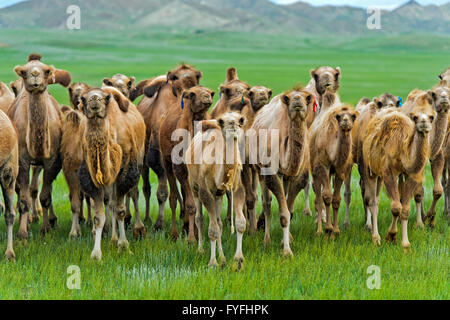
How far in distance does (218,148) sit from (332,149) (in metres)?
2.45

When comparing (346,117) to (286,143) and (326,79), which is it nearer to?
(286,143)

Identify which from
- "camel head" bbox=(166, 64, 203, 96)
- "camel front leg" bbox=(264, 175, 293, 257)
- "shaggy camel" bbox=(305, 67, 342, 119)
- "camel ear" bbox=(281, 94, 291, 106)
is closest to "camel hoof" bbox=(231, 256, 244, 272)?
"camel front leg" bbox=(264, 175, 293, 257)

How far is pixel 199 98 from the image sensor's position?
9.69m

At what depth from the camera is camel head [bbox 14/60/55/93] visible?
979cm

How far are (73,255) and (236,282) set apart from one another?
2.72m

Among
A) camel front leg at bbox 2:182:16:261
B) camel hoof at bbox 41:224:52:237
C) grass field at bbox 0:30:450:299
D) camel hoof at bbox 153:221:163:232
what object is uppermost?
camel front leg at bbox 2:182:16:261

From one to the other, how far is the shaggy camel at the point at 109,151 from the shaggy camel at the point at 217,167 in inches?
47.0

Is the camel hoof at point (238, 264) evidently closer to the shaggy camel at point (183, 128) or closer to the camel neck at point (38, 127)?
the shaggy camel at point (183, 128)

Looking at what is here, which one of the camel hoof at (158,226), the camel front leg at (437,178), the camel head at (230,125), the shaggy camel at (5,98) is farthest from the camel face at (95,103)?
the camel front leg at (437,178)

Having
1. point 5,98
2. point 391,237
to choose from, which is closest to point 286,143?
point 391,237

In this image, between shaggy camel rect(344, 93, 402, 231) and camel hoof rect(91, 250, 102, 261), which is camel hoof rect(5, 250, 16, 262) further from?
shaggy camel rect(344, 93, 402, 231)

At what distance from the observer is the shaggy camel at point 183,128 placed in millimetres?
9719

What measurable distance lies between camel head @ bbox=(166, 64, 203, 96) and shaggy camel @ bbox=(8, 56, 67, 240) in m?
2.02

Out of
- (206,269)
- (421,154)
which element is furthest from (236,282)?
(421,154)
